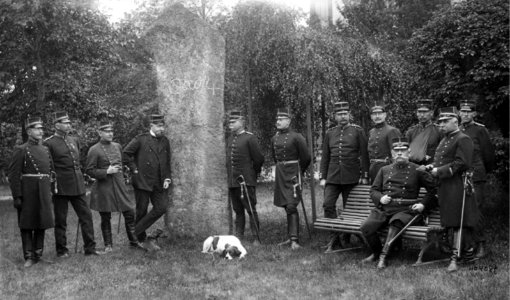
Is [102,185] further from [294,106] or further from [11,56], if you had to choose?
[11,56]

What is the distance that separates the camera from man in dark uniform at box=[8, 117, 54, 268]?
7.30 metres

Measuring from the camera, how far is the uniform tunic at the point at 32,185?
730 cm

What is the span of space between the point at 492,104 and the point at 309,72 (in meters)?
2.86

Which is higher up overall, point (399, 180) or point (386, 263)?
point (399, 180)

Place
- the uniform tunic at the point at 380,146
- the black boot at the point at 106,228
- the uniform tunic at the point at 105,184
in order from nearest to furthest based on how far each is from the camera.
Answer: the uniform tunic at the point at 380,146
the uniform tunic at the point at 105,184
the black boot at the point at 106,228

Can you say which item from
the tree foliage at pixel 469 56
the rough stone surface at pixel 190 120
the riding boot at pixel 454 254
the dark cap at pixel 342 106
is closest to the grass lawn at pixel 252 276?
the riding boot at pixel 454 254

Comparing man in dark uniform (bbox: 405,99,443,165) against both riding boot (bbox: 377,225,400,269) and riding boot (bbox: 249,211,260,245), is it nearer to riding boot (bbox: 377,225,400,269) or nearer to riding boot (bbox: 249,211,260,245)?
riding boot (bbox: 377,225,400,269)

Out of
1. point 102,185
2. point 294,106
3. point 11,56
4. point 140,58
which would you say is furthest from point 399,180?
point 140,58

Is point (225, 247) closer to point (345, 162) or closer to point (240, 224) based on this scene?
point (240, 224)

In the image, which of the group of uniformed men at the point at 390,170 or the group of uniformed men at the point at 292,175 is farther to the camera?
the group of uniformed men at the point at 292,175

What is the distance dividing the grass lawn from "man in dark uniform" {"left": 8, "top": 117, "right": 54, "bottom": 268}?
43cm

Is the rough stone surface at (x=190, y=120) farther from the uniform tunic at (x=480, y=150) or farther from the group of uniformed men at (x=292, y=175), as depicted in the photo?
the uniform tunic at (x=480, y=150)

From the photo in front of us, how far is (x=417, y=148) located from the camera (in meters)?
7.88

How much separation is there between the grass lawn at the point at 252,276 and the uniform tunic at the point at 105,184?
26.6 inches
